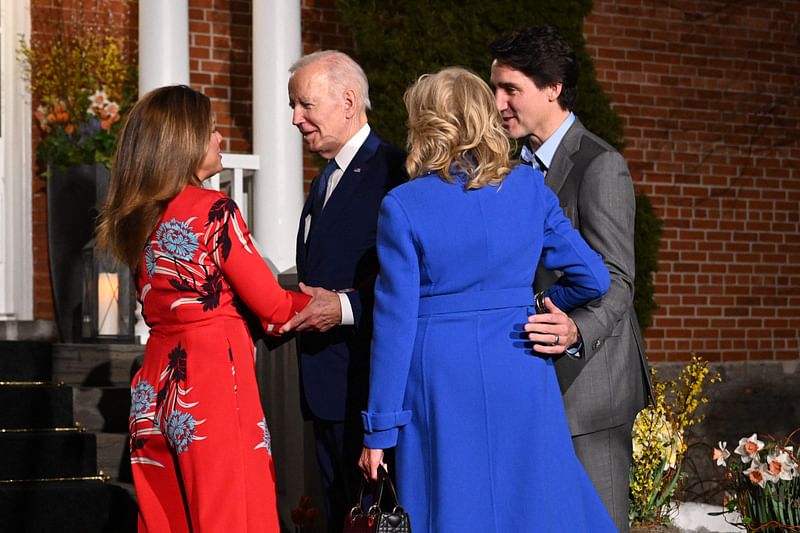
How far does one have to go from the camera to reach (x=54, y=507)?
14.4 feet

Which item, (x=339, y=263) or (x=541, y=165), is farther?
(x=339, y=263)

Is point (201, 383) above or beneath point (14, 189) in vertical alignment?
beneath

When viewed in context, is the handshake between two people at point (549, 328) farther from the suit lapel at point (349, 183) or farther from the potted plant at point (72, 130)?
the potted plant at point (72, 130)

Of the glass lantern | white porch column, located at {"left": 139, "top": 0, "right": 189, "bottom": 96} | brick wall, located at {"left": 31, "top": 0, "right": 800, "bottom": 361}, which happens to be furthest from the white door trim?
brick wall, located at {"left": 31, "top": 0, "right": 800, "bottom": 361}

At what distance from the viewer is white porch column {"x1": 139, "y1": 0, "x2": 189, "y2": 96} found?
5.65 metres

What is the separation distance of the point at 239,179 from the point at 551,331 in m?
3.33

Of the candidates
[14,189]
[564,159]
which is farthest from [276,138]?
[564,159]

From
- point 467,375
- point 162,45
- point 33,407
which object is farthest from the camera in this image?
point 162,45

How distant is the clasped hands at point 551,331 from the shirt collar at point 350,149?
77 centimetres

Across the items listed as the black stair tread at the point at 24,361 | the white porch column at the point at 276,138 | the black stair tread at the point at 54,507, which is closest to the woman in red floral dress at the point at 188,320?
the black stair tread at the point at 54,507

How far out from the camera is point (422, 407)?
2.47 m

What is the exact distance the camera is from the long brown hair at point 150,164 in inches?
106

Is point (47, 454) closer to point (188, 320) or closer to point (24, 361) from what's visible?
point (24, 361)

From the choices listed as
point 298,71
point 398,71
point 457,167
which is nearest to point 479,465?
point 457,167
